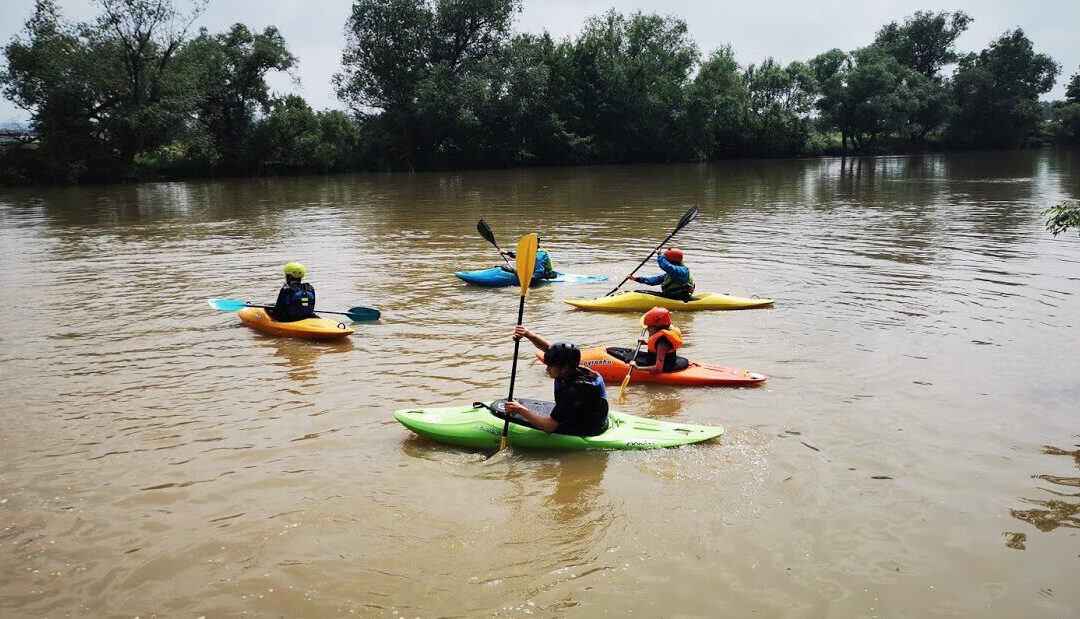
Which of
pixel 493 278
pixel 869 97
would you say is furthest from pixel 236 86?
pixel 869 97

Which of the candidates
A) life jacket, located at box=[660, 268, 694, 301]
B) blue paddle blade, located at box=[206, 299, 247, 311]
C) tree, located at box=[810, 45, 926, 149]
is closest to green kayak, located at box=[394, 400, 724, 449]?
life jacket, located at box=[660, 268, 694, 301]

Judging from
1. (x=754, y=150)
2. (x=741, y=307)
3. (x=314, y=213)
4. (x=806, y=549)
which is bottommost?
(x=806, y=549)

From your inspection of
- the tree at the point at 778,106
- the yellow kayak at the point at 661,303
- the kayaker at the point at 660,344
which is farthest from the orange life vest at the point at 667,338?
the tree at the point at 778,106

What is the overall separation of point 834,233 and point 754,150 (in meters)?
39.7

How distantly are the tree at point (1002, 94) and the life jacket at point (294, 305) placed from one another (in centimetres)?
6382

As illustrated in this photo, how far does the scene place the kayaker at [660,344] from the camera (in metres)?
7.26

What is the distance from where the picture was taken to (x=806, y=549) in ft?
14.0

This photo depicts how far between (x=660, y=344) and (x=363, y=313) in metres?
4.12

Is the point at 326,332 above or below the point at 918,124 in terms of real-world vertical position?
below

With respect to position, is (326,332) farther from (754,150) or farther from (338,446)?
(754,150)

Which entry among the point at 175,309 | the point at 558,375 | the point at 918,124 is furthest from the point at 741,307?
the point at 918,124

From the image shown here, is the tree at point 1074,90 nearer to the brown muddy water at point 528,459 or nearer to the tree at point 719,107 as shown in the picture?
the tree at point 719,107

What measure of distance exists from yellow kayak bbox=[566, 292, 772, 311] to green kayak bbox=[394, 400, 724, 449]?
4.47 meters

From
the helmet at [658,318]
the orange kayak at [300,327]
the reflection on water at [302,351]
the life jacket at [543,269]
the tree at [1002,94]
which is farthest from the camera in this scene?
the tree at [1002,94]
